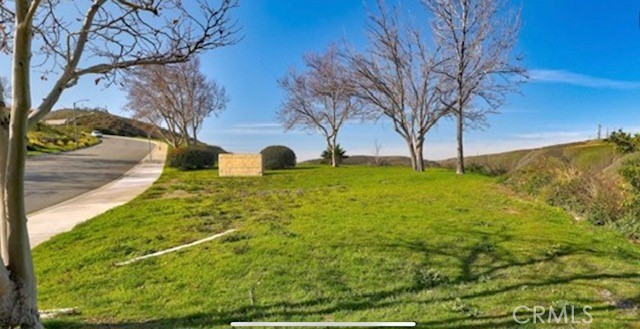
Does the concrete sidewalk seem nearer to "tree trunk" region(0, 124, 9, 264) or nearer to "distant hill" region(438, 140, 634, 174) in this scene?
"tree trunk" region(0, 124, 9, 264)

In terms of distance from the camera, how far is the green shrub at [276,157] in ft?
65.1

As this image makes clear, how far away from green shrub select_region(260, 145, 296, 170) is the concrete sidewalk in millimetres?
6376

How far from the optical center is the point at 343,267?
174 inches

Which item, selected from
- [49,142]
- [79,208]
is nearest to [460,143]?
[79,208]

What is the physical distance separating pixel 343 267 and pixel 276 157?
1569cm

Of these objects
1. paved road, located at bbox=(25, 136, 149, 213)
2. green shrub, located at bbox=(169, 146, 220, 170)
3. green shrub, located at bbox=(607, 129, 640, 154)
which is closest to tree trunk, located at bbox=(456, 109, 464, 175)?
green shrub, located at bbox=(607, 129, 640, 154)

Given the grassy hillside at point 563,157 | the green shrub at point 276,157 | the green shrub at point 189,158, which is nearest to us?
the grassy hillside at point 563,157

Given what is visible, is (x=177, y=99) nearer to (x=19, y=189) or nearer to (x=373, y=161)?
(x=373, y=161)

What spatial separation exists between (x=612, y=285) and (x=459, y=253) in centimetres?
148

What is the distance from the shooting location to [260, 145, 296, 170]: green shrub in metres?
19.8

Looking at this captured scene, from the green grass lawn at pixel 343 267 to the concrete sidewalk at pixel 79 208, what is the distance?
52 centimetres

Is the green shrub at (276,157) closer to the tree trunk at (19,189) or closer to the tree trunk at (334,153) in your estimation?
the tree trunk at (334,153)

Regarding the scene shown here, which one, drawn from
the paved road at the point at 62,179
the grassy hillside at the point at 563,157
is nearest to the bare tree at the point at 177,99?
the paved road at the point at 62,179

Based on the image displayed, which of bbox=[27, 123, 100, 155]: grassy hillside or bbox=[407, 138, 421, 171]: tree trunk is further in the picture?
bbox=[27, 123, 100, 155]: grassy hillside
